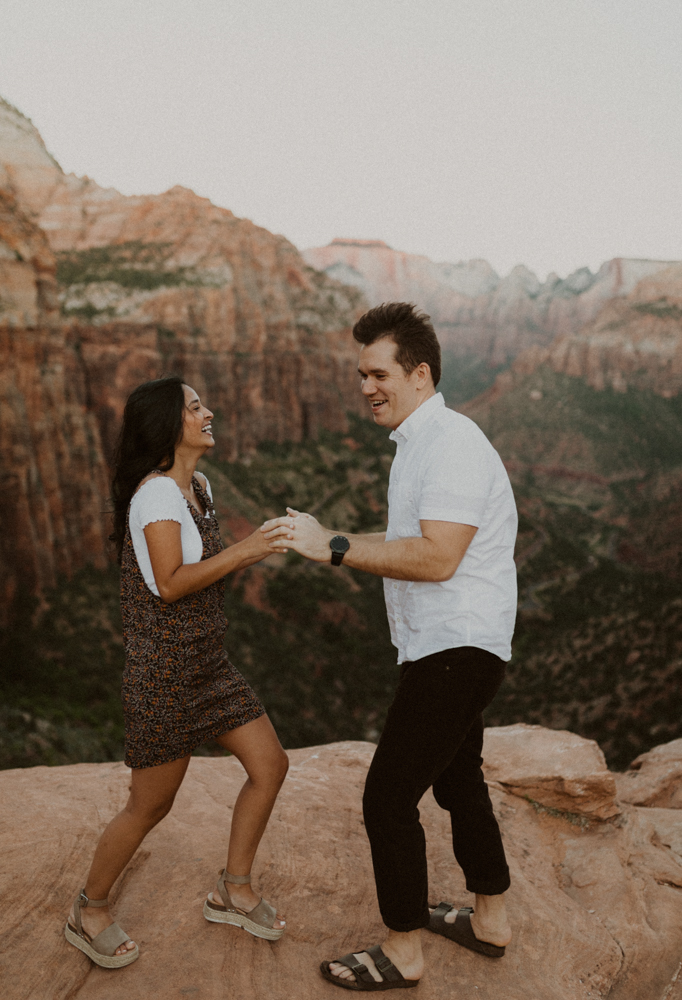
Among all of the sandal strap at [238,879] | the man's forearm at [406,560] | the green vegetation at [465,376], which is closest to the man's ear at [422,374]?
the man's forearm at [406,560]

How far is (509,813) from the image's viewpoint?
500cm

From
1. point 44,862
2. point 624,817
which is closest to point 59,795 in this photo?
point 44,862

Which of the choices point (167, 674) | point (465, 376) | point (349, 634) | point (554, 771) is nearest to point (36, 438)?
point (349, 634)

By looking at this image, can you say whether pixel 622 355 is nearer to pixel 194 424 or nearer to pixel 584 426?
pixel 584 426

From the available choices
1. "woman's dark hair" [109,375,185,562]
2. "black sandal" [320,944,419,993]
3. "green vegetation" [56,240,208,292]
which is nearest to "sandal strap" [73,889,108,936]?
"black sandal" [320,944,419,993]

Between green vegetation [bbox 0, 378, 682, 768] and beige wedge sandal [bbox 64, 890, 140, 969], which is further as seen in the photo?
green vegetation [bbox 0, 378, 682, 768]

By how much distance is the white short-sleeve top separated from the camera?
283cm

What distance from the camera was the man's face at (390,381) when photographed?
9.62 ft

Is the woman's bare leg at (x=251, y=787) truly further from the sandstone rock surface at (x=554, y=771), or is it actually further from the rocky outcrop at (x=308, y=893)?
the sandstone rock surface at (x=554, y=771)

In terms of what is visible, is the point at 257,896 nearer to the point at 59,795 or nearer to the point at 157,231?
the point at 59,795

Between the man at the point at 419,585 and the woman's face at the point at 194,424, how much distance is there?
52cm

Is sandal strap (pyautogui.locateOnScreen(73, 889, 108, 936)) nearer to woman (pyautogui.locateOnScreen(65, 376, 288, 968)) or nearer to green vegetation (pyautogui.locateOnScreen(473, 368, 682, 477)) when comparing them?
woman (pyautogui.locateOnScreen(65, 376, 288, 968))

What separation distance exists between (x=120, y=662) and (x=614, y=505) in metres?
68.9

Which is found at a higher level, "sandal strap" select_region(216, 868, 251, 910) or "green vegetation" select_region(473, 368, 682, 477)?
"sandal strap" select_region(216, 868, 251, 910)
